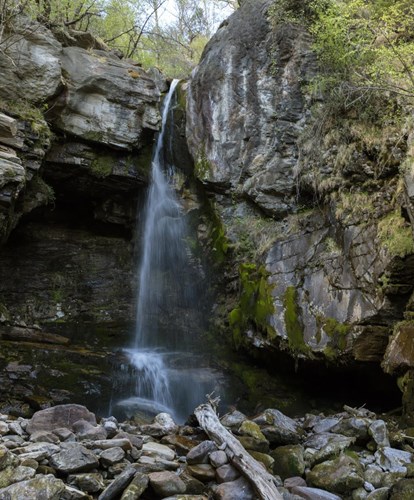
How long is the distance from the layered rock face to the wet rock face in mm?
28

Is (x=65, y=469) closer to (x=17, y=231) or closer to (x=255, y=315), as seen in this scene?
(x=255, y=315)

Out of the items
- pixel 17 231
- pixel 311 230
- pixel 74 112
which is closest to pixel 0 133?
A: pixel 74 112

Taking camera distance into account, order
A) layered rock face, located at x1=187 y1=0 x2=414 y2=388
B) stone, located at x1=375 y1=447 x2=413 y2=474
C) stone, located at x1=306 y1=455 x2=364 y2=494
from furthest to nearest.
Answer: layered rock face, located at x1=187 y1=0 x2=414 y2=388 < stone, located at x1=375 y1=447 x2=413 y2=474 < stone, located at x1=306 y1=455 x2=364 y2=494

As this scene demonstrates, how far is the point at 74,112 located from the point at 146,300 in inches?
190

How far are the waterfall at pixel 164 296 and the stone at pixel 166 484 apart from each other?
13.2 ft

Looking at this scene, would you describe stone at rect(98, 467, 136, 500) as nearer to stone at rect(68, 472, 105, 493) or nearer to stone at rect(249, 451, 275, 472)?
stone at rect(68, 472, 105, 493)

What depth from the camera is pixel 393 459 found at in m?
4.87

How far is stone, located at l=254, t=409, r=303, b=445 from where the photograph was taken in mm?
5566

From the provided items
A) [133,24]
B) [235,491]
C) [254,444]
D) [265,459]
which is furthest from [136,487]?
[133,24]

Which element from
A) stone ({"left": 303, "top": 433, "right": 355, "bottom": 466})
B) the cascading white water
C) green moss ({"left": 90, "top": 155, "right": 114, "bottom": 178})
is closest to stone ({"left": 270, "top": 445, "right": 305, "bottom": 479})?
stone ({"left": 303, "top": 433, "right": 355, "bottom": 466})

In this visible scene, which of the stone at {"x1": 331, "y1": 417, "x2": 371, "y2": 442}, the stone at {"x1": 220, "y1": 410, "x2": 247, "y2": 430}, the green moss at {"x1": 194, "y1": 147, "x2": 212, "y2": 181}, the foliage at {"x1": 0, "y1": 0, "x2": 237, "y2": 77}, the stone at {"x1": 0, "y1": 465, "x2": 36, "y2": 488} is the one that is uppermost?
the foliage at {"x1": 0, "y1": 0, "x2": 237, "y2": 77}

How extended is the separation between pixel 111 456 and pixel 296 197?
21.4 ft

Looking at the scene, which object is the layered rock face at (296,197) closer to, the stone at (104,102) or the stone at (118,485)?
the stone at (104,102)

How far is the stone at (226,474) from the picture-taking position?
4.31 metres
